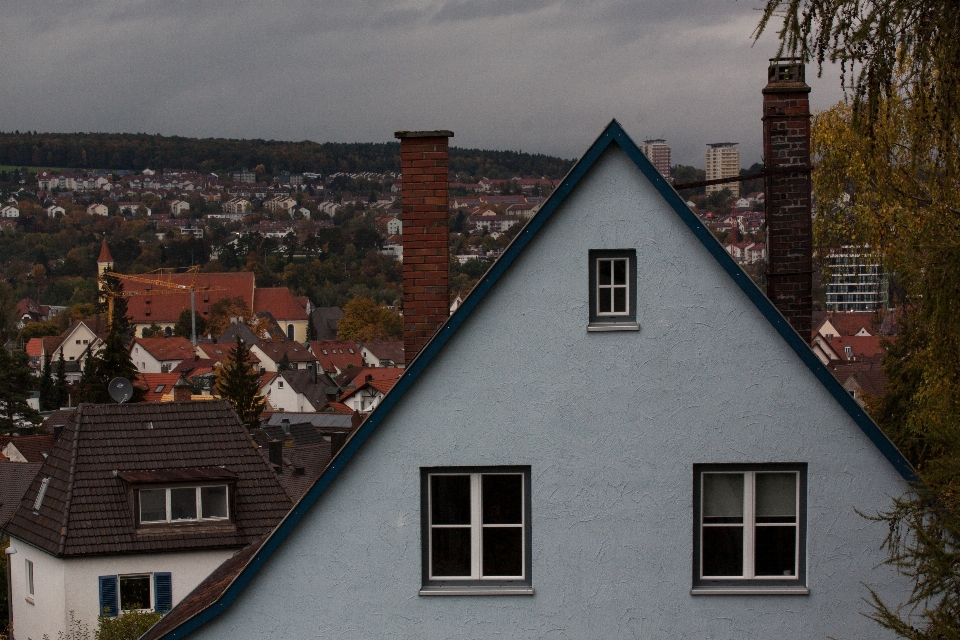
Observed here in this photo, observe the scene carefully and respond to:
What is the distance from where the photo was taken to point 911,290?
9438 millimetres

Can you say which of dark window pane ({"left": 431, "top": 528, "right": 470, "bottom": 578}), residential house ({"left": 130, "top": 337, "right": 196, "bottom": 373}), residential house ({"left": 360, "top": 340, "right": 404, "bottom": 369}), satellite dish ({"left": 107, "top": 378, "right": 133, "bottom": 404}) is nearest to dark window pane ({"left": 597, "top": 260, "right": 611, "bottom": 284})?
dark window pane ({"left": 431, "top": 528, "right": 470, "bottom": 578})

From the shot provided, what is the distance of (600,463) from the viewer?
9.48 meters

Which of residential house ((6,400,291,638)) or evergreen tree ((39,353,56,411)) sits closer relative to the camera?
residential house ((6,400,291,638))

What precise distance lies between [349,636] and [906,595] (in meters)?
4.40

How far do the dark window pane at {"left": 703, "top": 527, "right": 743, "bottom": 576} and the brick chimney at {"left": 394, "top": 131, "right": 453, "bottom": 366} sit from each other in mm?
Answer: 2996

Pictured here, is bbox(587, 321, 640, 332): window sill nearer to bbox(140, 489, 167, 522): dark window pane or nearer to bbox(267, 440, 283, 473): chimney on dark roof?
bbox(140, 489, 167, 522): dark window pane

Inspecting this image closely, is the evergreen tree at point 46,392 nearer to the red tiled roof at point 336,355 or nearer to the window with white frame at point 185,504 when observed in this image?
the red tiled roof at point 336,355

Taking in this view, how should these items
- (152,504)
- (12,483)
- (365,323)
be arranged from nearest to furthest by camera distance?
(152,504) → (12,483) → (365,323)

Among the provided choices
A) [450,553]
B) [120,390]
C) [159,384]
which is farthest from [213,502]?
[159,384]

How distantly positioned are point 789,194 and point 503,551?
164 inches

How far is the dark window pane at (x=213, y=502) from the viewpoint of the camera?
87.3 feet

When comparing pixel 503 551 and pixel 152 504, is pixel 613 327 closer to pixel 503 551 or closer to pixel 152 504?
pixel 503 551

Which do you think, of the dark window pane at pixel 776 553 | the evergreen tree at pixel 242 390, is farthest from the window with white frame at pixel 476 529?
the evergreen tree at pixel 242 390

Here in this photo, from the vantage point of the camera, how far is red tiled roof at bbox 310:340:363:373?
147375mm
